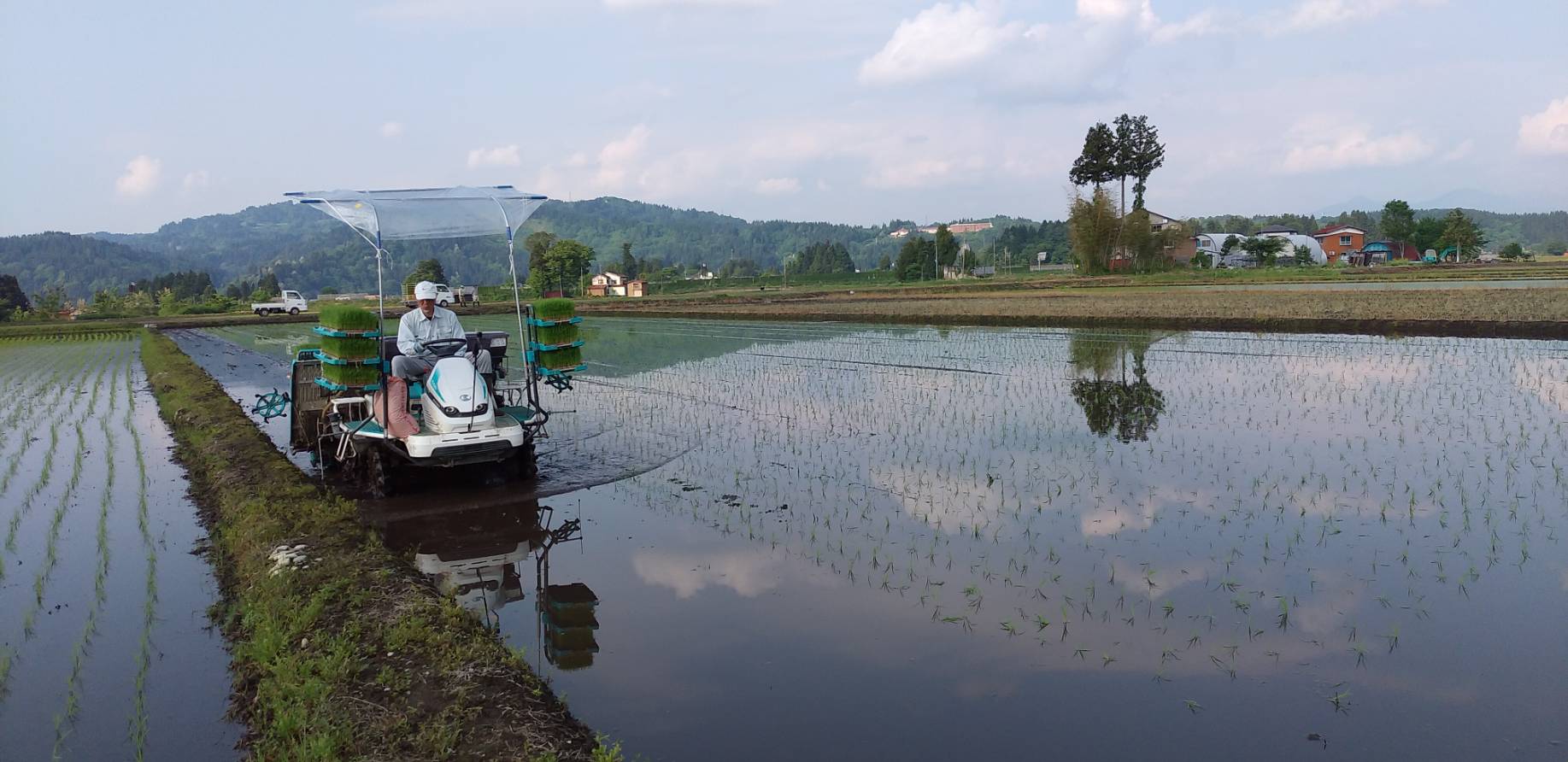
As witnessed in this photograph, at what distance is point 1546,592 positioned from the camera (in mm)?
5172

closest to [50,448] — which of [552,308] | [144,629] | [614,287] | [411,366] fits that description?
[411,366]

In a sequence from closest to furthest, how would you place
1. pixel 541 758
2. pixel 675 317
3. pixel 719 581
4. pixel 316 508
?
1. pixel 541 758
2. pixel 719 581
3. pixel 316 508
4. pixel 675 317

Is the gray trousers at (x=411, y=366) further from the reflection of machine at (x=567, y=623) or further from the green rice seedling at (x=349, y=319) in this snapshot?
the reflection of machine at (x=567, y=623)

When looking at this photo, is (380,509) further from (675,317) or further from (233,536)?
(675,317)

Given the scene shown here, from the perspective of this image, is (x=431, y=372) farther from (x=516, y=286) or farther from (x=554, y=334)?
(x=516, y=286)

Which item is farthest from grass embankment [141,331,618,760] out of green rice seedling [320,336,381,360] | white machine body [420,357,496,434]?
green rice seedling [320,336,381,360]

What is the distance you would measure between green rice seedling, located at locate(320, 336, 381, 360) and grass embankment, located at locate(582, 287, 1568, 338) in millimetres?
18223

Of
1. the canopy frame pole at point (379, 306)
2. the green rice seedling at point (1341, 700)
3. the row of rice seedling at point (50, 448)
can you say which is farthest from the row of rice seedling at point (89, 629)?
the green rice seedling at point (1341, 700)

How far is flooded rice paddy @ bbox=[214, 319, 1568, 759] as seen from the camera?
3.99 metres

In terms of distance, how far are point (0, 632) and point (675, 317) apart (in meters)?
31.6

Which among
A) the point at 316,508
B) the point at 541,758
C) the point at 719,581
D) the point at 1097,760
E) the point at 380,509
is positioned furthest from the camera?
the point at 380,509

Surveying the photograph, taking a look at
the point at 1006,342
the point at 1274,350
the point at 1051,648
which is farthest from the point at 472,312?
the point at 1051,648

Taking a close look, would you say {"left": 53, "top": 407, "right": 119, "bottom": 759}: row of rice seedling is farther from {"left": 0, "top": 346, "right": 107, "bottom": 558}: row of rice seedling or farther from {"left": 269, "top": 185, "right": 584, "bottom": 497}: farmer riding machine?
{"left": 269, "top": 185, "right": 584, "bottom": 497}: farmer riding machine

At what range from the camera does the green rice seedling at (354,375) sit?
26.7 feet
